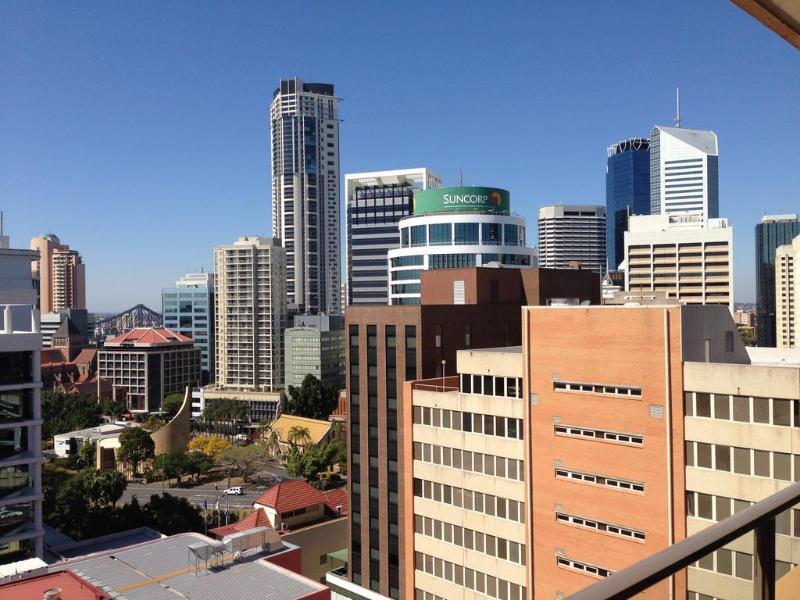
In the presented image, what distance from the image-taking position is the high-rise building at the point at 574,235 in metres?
187

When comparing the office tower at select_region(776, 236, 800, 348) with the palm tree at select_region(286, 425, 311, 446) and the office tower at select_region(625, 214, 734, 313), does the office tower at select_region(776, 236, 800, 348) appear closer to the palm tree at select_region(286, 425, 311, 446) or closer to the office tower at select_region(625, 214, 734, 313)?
the office tower at select_region(625, 214, 734, 313)

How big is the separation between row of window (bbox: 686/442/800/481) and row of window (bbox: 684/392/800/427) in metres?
0.76

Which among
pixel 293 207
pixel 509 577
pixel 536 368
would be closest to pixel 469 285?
pixel 536 368

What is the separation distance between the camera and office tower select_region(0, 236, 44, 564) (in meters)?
23.7

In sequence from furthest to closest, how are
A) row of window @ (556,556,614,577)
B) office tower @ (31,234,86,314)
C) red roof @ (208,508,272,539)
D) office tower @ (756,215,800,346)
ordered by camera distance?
office tower @ (31,234,86,314) → office tower @ (756,215,800,346) → red roof @ (208,508,272,539) → row of window @ (556,556,614,577)

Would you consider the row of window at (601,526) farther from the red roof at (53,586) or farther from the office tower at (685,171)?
the office tower at (685,171)

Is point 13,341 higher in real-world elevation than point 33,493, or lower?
higher

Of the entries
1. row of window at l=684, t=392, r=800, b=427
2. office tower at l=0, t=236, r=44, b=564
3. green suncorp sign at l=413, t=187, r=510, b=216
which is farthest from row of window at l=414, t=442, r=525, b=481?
green suncorp sign at l=413, t=187, r=510, b=216

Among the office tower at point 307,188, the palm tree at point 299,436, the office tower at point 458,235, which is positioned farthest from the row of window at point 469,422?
the office tower at point 307,188

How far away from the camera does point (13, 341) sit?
24.0m

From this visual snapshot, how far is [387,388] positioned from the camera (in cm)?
3056

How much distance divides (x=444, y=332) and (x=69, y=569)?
54.9ft

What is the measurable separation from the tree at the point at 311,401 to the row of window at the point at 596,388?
6111 cm

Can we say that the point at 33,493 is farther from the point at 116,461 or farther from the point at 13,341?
the point at 116,461
